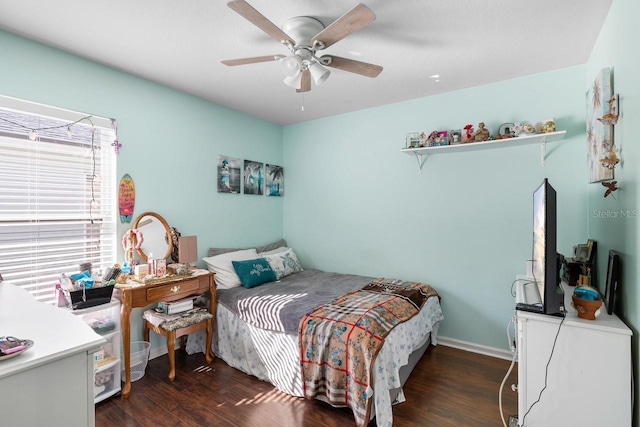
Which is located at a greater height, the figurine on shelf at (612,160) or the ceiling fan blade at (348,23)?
the ceiling fan blade at (348,23)

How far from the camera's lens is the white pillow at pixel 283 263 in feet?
11.7

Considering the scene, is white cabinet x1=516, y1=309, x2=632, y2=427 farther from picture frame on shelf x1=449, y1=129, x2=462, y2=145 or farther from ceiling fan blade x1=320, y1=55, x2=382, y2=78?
picture frame on shelf x1=449, y1=129, x2=462, y2=145

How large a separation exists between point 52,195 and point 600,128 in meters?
3.74

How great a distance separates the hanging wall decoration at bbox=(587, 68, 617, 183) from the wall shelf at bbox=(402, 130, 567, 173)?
363mm

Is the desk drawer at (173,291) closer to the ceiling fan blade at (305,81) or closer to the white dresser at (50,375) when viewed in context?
the white dresser at (50,375)

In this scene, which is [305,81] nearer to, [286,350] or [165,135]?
[165,135]

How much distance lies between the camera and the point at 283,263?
3.69 metres

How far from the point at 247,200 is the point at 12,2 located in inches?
98.6

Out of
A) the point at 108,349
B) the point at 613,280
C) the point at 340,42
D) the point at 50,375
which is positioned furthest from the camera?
the point at 108,349

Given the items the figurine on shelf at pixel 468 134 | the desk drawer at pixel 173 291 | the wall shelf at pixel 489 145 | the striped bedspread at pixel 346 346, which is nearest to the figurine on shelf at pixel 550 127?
the wall shelf at pixel 489 145

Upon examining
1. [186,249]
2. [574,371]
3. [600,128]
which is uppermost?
[600,128]

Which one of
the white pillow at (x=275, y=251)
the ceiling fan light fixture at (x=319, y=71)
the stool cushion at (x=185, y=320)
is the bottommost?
the stool cushion at (x=185, y=320)

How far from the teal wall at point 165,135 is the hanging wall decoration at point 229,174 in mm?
67

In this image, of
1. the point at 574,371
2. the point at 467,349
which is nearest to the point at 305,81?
the point at 574,371
